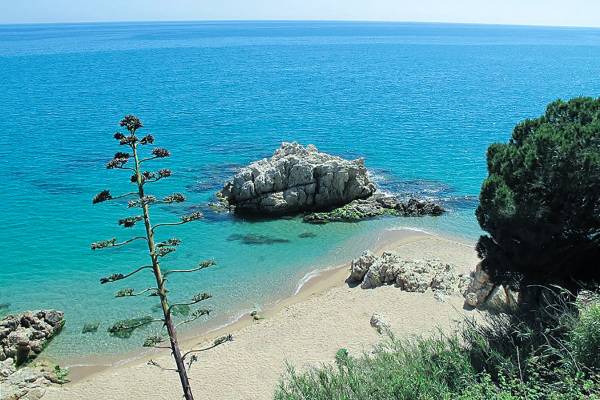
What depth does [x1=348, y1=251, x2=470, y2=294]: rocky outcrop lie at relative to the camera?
99.7 ft

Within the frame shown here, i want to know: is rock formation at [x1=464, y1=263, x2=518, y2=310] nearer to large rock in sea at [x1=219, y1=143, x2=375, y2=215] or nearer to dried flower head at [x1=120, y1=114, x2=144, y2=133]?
large rock in sea at [x1=219, y1=143, x2=375, y2=215]

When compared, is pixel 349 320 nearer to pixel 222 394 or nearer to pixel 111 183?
pixel 222 394

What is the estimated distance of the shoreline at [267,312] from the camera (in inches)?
1032

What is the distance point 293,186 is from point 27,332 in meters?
22.9

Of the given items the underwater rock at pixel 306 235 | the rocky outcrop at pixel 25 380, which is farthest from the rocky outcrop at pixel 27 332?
the underwater rock at pixel 306 235

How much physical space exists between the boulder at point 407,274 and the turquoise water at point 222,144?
4.17 meters

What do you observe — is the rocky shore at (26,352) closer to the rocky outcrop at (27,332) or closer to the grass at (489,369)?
the rocky outcrop at (27,332)

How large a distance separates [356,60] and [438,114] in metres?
82.6

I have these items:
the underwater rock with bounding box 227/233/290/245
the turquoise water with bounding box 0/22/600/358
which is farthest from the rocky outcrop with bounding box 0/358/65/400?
the underwater rock with bounding box 227/233/290/245

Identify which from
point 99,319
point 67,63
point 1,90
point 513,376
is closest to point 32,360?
point 99,319

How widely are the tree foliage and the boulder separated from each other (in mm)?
9712

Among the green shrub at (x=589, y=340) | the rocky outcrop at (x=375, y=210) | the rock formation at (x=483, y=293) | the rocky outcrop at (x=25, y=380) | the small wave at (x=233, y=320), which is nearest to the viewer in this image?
the green shrub at (x=589, y=340)

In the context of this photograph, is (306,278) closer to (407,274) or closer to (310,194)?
(407,274)

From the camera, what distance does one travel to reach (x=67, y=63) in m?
147
